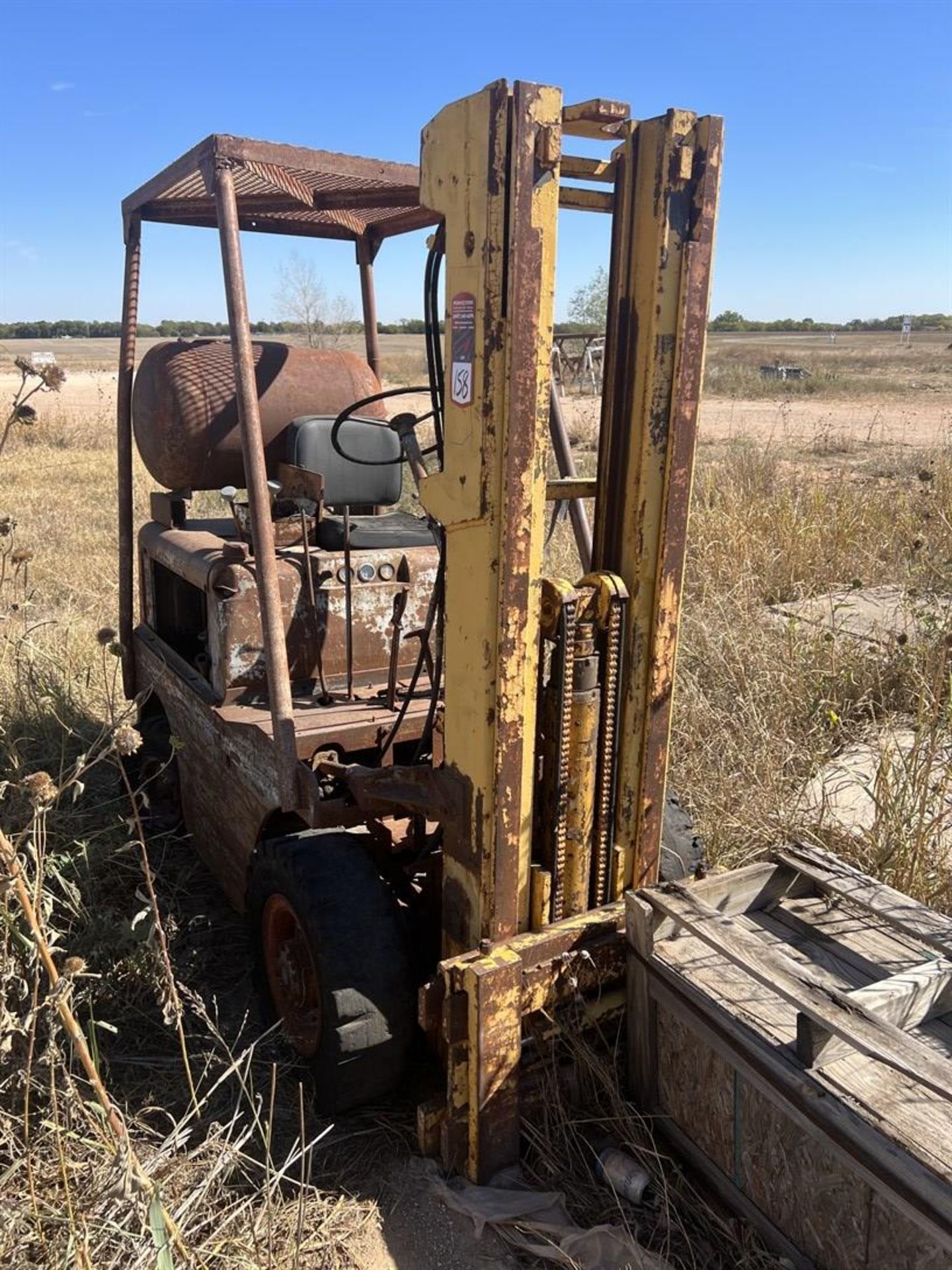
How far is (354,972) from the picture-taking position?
103 inches

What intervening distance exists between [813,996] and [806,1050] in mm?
117

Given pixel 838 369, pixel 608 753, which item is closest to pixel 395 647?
pixel 608 753

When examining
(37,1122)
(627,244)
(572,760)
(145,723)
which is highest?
(627,244)

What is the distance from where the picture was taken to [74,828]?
173 inches

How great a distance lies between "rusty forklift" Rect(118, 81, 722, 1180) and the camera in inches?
87.7

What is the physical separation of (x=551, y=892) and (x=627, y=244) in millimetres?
1651

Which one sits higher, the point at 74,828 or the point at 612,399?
the point at 612,399

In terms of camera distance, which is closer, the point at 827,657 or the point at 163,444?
the point at 163,444

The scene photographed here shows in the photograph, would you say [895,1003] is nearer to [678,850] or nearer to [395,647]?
[678,850]

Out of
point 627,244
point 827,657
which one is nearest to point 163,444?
point 627,244

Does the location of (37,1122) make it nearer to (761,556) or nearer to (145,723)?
(145,723)

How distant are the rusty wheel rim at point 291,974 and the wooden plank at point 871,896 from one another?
1.41m

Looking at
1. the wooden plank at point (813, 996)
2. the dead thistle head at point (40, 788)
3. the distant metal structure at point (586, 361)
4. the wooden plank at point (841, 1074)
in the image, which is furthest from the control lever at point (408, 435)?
the distant metal structure at point (586, 361)

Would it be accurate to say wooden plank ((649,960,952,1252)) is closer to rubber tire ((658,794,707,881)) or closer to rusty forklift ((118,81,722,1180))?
rusty forklift ((118,81,722,1180))
